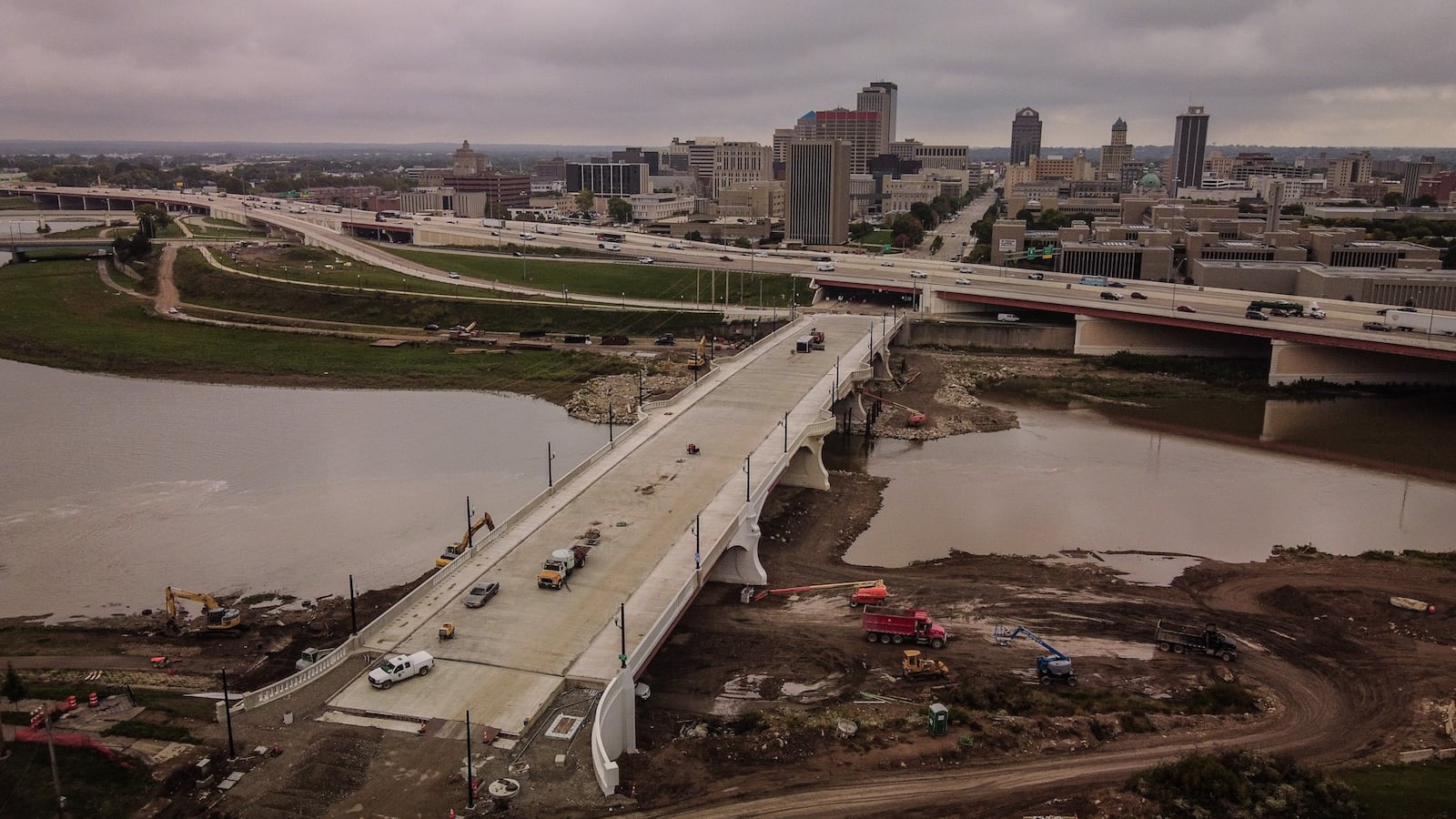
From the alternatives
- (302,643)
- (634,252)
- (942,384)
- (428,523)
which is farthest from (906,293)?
(302,643)

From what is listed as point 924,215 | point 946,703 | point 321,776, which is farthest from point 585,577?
point 924,215

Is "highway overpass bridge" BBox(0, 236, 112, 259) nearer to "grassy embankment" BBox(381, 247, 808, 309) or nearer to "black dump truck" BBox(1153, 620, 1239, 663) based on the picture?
"grassy embankment" BBox(381, 247, 808, 309)

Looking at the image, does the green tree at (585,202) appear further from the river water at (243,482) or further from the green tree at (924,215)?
the river water at (243,482)

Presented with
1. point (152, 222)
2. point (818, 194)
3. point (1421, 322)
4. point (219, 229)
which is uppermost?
point (818, 194)

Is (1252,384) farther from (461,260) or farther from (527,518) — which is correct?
(461,260)

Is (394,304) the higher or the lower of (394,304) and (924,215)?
the lower

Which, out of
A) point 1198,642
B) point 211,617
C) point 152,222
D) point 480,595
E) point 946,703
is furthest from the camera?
point 152,222

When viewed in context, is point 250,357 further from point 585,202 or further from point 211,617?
point 585,202
